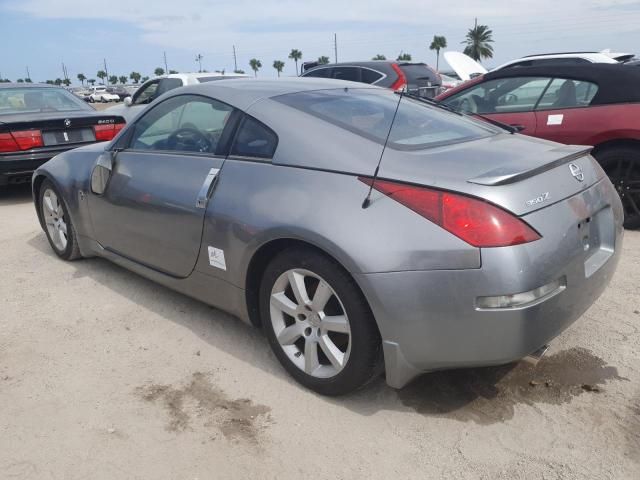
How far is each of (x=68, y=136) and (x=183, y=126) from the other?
3840 millimetres

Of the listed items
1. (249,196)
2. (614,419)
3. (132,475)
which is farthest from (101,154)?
(614,419)

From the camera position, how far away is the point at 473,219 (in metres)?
2.13

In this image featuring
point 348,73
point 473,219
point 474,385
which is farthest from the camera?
point 348,73

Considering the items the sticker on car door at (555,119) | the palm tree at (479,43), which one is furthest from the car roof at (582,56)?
→ the palm tree at (479,43)

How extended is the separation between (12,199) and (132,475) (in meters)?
6.07

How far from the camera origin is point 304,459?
7.43 feet

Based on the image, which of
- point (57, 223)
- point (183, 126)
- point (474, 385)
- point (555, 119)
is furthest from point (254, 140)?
point (555, 119)

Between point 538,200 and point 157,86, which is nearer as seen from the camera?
point 538,200

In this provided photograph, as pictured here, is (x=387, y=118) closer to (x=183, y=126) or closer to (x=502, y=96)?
(x=183, y=126)

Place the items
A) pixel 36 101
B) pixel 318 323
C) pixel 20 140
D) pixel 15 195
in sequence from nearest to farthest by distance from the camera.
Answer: pixel 318 323 < pixel 20 140 < pixel 36 101 < pixel 15 195

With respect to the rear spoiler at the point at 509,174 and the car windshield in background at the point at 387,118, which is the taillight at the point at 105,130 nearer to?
the car windshield in background at the point at 387,118

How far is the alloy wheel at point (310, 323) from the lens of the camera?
2494 mm

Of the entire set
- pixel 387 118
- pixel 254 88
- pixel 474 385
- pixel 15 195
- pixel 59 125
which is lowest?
pixel 15 195

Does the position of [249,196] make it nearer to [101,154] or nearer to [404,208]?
[404,208]
